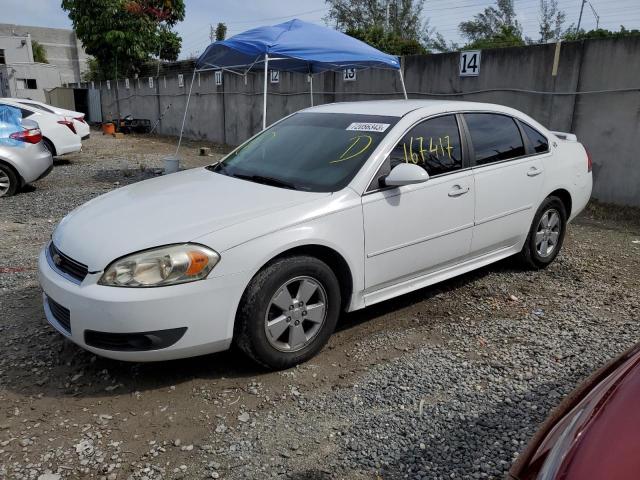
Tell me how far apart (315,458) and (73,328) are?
1475 mm

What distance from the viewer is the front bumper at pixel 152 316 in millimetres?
2725

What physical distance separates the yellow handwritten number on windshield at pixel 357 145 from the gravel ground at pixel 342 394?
1219mm

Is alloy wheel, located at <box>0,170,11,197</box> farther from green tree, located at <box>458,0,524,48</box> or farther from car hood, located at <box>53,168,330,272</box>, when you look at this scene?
green tree, located at <box>458,0,524,48</box>

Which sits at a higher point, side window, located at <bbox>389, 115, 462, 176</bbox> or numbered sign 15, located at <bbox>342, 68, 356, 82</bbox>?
numbered sign 15, located at <bbox>342, 68, 356, 82</bbox>

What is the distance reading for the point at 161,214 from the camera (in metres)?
3.16

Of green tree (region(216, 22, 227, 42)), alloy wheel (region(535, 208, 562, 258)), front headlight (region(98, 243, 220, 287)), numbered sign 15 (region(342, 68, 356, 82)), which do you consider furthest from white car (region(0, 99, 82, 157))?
green tree (region(216, 22, 227, 42))

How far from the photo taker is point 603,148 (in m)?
7.87

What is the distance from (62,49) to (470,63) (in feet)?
237

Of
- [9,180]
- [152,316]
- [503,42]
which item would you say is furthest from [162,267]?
[503,42]

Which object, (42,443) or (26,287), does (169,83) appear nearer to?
(26,287)

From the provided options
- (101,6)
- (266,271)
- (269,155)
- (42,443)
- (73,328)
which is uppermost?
(101,6)

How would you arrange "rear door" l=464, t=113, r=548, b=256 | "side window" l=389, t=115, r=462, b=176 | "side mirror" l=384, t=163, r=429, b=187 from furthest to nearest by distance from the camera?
"rear door" l=464, t=113, r=548, b=256, "side window" l=389, t=115, r=462, b=176, "side mirror" l=384, t=163, r=429, b=187

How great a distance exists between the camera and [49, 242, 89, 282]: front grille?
2.92 meters

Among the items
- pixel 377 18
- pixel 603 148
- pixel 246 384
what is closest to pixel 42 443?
pixel 246 384
